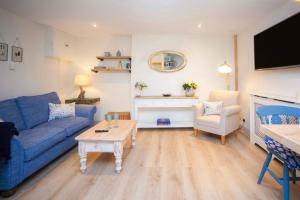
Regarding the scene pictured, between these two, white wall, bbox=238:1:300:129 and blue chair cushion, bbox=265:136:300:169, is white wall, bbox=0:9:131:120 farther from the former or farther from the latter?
blue chair cushion, bbox=265:136:300:169

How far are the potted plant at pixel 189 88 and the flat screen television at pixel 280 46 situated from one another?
138 centimetres

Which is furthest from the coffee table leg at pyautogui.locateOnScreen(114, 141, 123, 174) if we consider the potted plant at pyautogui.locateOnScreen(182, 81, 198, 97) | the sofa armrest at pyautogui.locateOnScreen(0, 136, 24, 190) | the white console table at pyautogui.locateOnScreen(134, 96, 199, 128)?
the potted plant at pyautogui.locateOnScreen(182, 81, 198, 97)

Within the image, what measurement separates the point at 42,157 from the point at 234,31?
13.7 ft

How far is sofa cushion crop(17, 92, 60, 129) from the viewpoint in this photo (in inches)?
111

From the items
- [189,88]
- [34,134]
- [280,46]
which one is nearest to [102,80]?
[189,88]

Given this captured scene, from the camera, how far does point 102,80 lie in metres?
4.77

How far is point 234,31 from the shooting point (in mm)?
4164

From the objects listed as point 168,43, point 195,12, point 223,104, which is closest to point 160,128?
point 223,104

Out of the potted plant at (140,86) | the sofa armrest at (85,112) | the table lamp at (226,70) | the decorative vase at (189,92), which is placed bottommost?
the sofa armrest at (85,112)

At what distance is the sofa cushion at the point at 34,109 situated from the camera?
111 inches

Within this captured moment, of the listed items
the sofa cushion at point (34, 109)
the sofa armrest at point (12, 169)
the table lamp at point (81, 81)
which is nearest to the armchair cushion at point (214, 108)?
the table lamp at point (81, 81)

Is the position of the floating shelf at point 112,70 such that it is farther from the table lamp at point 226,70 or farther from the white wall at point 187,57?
the table lamp at point 226,70

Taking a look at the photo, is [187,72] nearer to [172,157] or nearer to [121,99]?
[121,99]

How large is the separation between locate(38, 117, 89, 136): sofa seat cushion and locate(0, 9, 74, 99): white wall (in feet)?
2.63
